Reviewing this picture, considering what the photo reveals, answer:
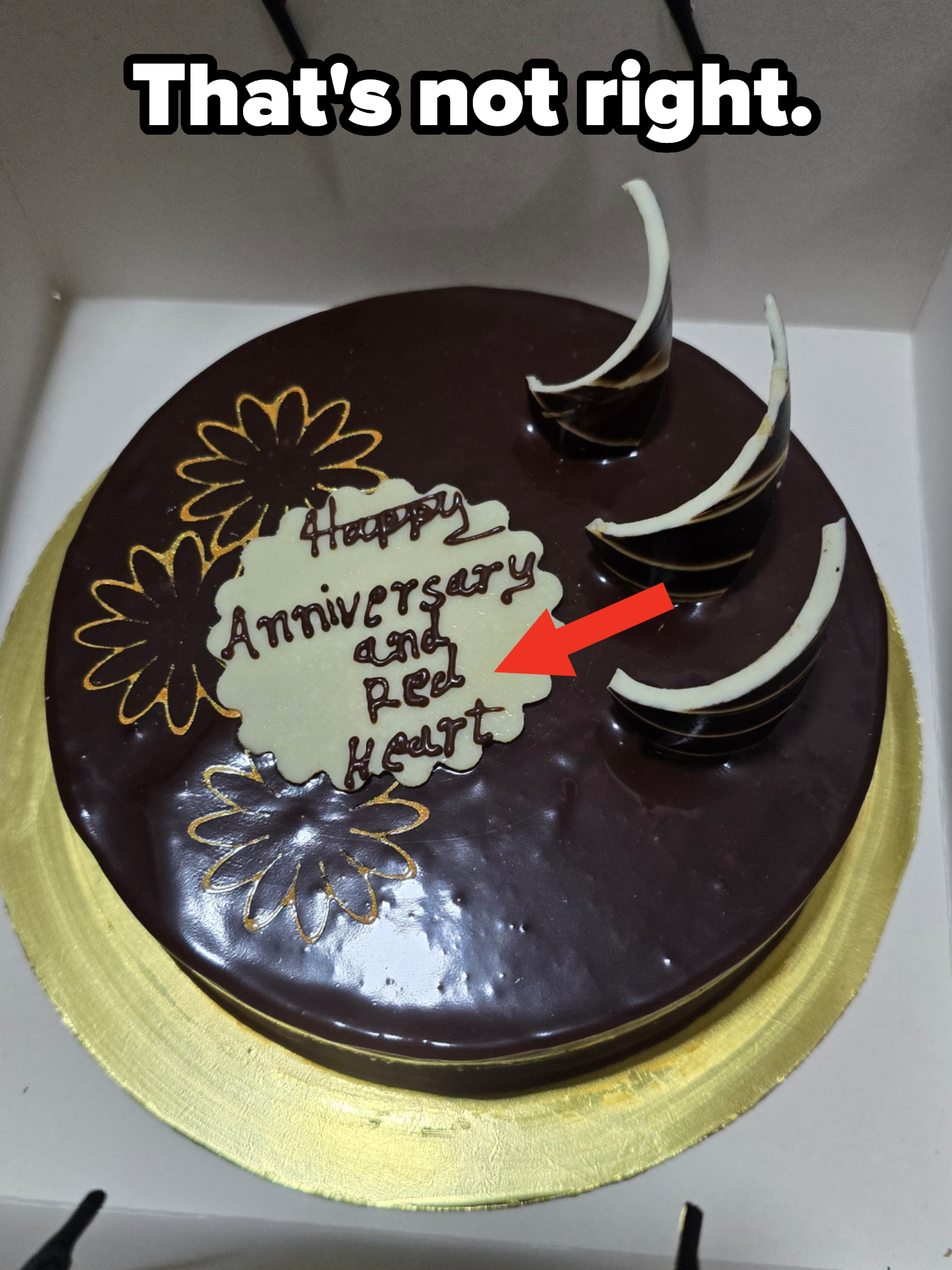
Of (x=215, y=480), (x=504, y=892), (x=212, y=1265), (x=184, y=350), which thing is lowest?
(x=212, y=1265)

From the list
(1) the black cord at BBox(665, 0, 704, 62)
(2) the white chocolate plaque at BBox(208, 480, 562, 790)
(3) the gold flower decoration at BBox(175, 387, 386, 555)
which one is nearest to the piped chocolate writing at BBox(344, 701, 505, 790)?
(2) the white chocolate plaque at BBox(208, 480, 562, 790)

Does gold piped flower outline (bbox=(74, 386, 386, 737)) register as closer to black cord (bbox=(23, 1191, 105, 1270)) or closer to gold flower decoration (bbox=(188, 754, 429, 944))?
gold flower decoration (bbox=(188, 754, 429, 944))

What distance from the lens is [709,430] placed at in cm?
170

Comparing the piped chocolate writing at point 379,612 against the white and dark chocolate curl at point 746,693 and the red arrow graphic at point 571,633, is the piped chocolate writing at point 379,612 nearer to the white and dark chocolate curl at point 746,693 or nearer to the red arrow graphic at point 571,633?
the red arrow graphic at point 571,633

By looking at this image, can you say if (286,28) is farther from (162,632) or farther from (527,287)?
(162,632)

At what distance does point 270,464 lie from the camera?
5.67 ft

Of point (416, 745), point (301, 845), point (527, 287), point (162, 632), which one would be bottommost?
point (301, 845)

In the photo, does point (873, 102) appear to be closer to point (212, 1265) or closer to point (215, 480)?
point (215, 480)

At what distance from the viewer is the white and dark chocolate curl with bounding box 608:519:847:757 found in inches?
55.4

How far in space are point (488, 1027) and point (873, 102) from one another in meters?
1.60

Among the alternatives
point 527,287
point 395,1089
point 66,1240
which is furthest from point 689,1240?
point 527,287

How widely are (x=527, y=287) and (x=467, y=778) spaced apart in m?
1.16

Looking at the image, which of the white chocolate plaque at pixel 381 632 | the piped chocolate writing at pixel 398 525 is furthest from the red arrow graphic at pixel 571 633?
the piped chocolate writing at pixel 398 525

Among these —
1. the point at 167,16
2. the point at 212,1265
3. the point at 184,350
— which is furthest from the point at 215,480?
the point at 212,1265
